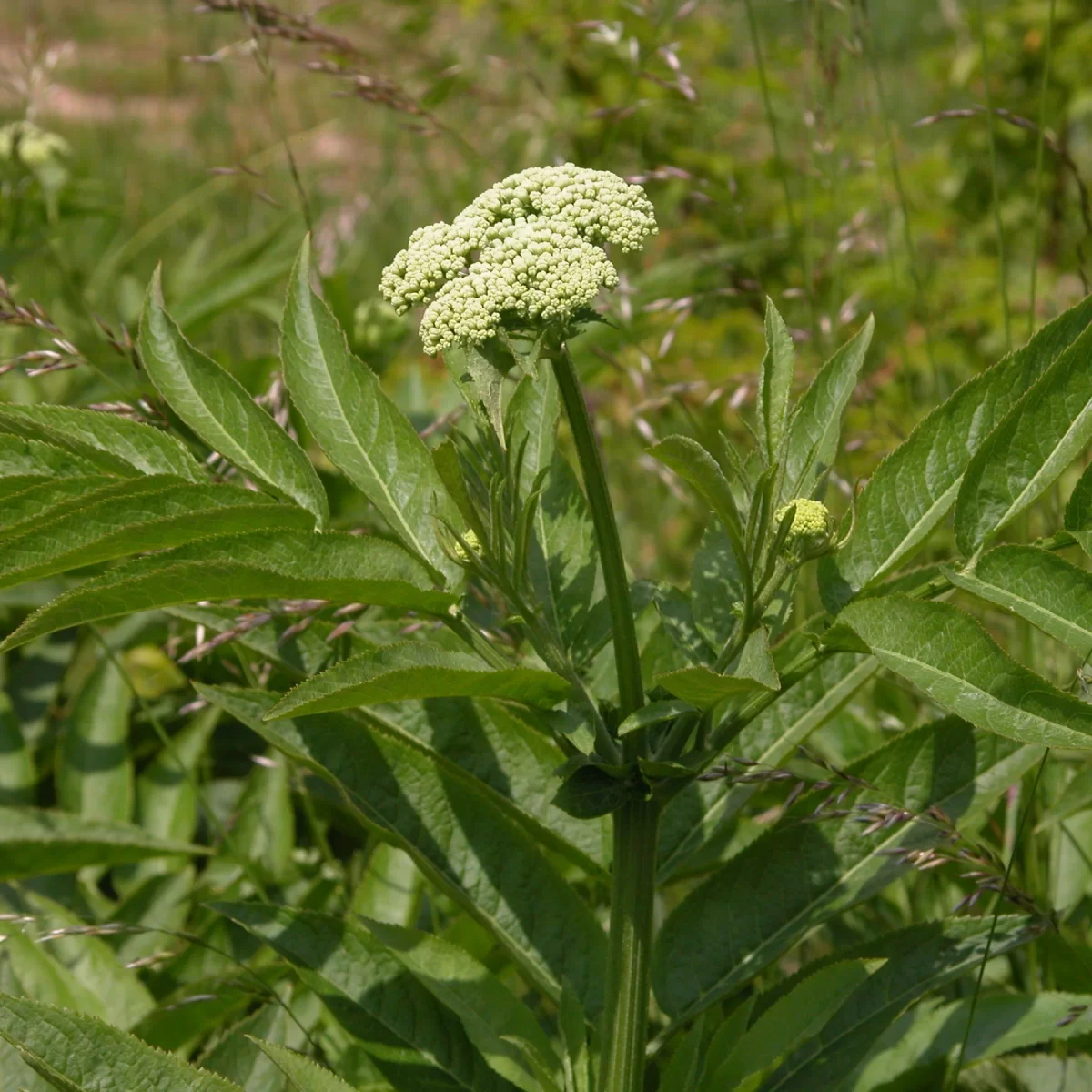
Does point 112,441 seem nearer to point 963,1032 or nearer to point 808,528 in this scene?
point 808,528

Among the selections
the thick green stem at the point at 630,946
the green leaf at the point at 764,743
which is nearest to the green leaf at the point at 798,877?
the green leaf at the point at 764,743

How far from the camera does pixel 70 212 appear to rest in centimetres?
309

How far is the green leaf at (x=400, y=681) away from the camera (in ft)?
3.06

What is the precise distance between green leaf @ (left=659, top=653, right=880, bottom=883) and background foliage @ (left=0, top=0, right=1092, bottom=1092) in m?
0.03

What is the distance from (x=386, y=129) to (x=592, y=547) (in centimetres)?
443

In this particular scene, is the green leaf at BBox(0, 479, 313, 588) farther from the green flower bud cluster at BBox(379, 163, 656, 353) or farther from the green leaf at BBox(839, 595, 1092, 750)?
the green leaf at BBox(839, 595, 1092, 750)

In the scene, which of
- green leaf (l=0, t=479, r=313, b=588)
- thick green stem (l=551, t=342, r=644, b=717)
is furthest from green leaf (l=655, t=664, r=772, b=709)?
green leaf (l=0, t=479, r=313, b=588)

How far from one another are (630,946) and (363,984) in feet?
1.11

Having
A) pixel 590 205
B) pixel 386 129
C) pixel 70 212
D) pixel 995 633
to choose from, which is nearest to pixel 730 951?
pixel 590 205

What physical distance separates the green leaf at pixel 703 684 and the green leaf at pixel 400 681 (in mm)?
101

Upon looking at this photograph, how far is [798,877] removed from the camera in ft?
4.56

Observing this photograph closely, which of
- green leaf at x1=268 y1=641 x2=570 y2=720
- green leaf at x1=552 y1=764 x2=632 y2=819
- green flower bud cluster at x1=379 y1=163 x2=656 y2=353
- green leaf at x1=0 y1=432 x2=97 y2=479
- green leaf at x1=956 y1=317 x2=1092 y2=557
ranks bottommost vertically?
green leaf at x1=552 y1=764 x2=632 y2=819

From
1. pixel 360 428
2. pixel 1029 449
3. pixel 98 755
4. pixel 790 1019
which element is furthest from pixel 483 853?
pixel 98 755

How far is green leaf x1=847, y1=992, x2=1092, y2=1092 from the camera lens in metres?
1.45
